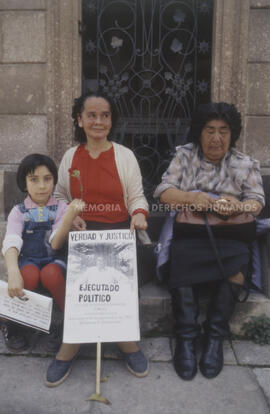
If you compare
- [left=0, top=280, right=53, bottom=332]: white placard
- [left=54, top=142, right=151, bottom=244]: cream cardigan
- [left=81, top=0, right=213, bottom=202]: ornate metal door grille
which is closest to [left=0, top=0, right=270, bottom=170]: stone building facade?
[left=81, top=0, right=213, bottom=202]: ornate metal door grille

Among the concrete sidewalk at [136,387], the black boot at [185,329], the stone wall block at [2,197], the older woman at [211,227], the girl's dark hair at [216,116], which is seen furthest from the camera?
the stone wall block at [2,197]

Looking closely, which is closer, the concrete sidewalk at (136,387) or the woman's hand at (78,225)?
the concrete sidewalk at (136,387)

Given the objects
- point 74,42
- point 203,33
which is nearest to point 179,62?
point 203,33

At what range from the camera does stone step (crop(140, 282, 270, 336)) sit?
3.01 metres

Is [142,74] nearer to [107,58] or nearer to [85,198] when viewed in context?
[107,58]

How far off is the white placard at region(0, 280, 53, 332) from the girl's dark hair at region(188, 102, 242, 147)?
1711 millimetres

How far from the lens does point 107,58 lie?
4160 millimetres

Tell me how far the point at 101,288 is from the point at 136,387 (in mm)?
644

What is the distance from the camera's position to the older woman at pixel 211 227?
2.65 m

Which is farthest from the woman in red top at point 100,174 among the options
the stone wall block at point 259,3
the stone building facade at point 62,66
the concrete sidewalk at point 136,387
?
the stone wall block at point 259,3

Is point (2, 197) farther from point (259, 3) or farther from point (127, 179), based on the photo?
point (259, 3)

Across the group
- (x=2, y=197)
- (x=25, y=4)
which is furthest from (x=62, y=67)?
(x=2, y=197)

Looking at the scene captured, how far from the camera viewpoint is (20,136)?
4074 millimetres

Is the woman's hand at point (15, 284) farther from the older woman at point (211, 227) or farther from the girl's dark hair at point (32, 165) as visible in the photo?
the older woman at point (211, 227)
